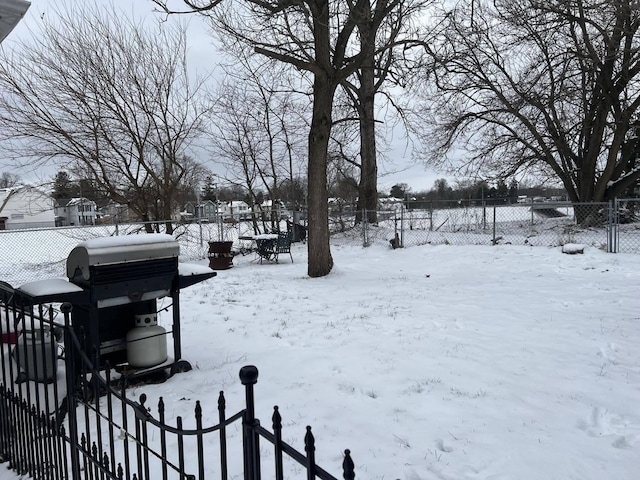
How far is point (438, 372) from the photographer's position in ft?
13.4

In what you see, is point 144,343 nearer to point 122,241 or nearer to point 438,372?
point 122,241

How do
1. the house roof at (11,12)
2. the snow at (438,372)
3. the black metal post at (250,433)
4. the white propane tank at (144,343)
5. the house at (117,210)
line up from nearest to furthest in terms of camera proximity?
the black metal post at (250,433) < the house roof at (11,12) < the snow at (438,372) < the white propane tank at (144,343) < the house at (117,210)

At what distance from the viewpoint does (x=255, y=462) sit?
1.66 metres

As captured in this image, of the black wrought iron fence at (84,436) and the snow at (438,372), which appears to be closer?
the black wrought iron fence at (84,436)

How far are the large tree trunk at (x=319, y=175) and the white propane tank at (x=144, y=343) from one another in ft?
19.9

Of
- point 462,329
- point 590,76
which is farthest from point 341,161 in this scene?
point 462,329

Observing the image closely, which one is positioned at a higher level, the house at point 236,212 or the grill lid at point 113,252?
the house at point 236,212

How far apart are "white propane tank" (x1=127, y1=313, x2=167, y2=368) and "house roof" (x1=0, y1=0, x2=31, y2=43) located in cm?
258

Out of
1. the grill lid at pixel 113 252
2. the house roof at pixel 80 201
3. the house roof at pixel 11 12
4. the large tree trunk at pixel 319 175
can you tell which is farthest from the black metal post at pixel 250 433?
the house roof at pixel 80 201

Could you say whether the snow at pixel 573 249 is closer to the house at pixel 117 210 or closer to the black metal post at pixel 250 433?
the black metal post at pixel 250 433

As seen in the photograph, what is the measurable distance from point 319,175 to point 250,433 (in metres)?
8.62

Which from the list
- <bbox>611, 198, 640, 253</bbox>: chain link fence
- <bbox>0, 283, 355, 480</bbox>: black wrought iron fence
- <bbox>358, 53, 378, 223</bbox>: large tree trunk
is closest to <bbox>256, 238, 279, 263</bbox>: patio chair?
<bbox>358, 53, 378, 223</bbox>: large tree trunk

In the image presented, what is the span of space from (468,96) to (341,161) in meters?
6.77

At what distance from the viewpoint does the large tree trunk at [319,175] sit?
9.88 metres
